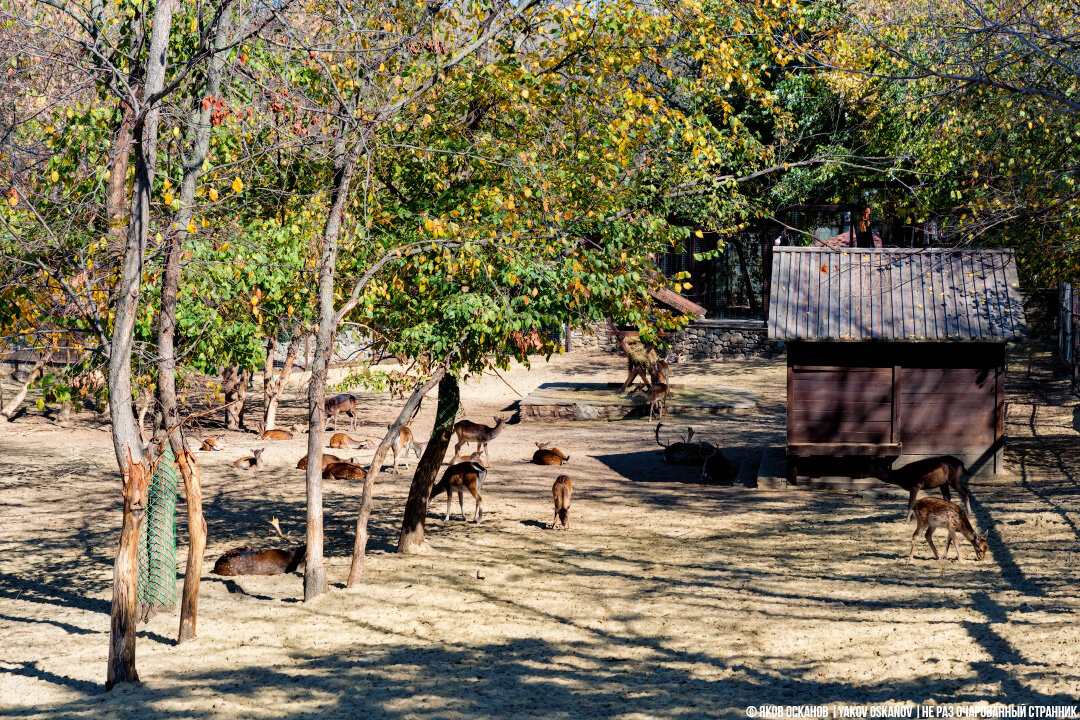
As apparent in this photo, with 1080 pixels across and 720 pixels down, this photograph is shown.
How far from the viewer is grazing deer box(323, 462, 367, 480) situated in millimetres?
18625

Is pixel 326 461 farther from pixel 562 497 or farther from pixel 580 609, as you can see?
pixel 580 609

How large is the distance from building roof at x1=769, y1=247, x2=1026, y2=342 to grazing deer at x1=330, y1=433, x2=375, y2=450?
9.66m

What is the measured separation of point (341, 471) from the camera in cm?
1870

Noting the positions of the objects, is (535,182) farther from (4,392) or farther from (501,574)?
(4,392)

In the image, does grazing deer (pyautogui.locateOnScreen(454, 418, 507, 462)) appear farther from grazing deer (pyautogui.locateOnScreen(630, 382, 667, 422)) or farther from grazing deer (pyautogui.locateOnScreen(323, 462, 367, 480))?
grazing deer (pyautogui.locateOnScreen(630, 382, 667, 422))

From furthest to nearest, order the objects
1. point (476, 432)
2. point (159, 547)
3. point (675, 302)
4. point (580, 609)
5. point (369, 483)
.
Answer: point (675, 302) < point (476, 432) < point (369, 483) < point (159, 547) < point (580, 609)

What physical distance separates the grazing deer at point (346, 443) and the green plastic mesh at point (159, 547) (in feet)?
33.9

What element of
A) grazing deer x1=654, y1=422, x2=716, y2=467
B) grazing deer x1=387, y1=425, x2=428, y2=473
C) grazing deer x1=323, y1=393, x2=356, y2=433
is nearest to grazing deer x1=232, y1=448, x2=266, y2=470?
grazing deer x1=387, y1=425, x2=428, y2=473

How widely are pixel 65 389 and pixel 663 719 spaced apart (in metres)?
6.03

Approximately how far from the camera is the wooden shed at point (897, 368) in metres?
16.5

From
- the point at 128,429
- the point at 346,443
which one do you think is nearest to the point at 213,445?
the point at 346,443

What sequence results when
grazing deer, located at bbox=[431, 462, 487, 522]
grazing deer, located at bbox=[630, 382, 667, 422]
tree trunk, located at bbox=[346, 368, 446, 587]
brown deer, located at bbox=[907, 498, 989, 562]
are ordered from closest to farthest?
1. tree trunk, located at bbox=[346, 368, 446, 587]
2. brown deer, located at bbox=[907, 498, 989, 562]
3. grazing deer, located at bbox=[431, 462, 487, 522]
4. grazing deer, located at bbox=[630, 382, 667, 422]

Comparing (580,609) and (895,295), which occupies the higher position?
(895,295)

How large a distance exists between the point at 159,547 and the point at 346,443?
1116 centimetres
